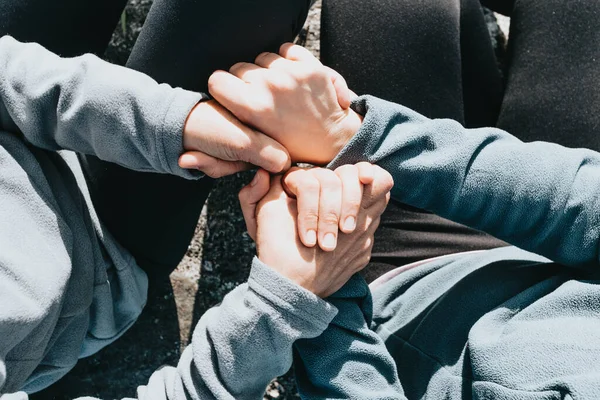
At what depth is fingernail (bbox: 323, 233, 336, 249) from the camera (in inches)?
27.7

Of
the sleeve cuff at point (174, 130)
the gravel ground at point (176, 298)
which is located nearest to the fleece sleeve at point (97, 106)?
the sleeve cuff at point (174, 130)

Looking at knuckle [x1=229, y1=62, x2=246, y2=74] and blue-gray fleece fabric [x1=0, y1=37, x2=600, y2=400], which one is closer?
blue-gray fleece fabric [x1=0, y1=37, x2=600, y2=400]

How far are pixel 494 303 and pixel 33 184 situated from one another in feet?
2.04

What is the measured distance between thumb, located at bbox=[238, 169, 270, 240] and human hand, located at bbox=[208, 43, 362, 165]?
0.05 metres

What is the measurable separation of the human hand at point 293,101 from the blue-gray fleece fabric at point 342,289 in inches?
1.4

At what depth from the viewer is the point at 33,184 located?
75 cm

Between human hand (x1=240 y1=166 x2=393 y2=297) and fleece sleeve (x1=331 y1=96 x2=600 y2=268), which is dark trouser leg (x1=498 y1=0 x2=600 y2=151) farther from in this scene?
human hand (x1=240 y1=166 x2=393 y2=297)

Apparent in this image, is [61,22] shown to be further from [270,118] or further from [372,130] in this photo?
[372,130]

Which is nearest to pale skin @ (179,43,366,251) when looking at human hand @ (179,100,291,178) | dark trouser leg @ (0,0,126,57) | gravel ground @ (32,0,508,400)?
human hand @ (179,100,291,178)


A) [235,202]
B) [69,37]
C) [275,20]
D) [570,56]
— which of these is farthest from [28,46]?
[570,56]

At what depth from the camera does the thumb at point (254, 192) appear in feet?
2.50

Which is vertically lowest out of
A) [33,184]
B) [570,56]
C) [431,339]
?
[431,339]

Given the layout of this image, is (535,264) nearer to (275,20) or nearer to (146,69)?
(275,20)

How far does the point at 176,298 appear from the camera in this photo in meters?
1.19
